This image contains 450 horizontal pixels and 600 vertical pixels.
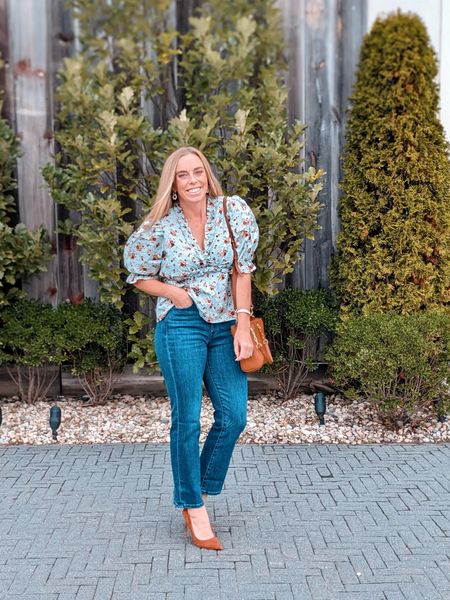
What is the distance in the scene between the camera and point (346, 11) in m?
5.79

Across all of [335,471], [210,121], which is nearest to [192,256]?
[335,471]

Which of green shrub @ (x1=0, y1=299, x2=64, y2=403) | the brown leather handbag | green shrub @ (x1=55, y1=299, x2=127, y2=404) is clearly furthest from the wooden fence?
the brown leather handbag

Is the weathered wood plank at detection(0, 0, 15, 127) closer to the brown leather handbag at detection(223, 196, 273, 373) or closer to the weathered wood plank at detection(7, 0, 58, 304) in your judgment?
the weathered wood plank at detection(7, 0, 58, 304)

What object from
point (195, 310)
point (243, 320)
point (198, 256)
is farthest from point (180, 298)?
point (243, 320)

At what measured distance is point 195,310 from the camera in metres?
3.40

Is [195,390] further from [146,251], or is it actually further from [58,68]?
[58,68]

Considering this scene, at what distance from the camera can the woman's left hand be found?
3381mm

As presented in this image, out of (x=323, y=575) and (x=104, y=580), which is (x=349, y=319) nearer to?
(x=323, y=575)

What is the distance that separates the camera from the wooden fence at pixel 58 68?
5766 millimetres

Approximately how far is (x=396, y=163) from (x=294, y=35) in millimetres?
1465

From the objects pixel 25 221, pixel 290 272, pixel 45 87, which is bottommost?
pixel 290 272

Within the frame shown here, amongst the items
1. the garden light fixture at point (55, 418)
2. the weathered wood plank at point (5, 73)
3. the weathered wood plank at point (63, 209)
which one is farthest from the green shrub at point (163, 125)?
the garden light fixture at point (55, 418)

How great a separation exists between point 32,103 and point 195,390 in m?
3.51

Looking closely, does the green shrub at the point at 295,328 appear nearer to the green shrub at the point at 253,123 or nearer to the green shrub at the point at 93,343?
the green shrub at the point at 253,123
